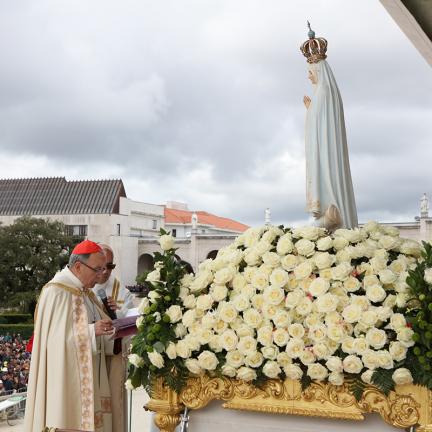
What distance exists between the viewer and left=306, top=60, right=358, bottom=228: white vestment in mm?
4281

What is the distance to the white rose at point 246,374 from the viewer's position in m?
2.85

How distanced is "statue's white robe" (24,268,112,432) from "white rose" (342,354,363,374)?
6.90 ft

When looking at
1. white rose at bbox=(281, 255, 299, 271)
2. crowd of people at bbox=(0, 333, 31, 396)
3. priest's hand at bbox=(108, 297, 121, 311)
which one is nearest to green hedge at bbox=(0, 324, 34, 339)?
crowd of people at bbox=(0, 333, 31, 396)

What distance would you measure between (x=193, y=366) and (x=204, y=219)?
66.3 metres

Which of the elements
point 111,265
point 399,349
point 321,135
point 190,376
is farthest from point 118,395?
point 399,349

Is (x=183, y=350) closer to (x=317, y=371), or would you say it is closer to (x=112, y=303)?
(x=317, y=371)

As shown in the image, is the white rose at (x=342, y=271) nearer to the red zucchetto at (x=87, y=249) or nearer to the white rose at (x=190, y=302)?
the white rose at (x=190, y=302)

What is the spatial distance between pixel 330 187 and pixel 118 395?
2039 millimetres

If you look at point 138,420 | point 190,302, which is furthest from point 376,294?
point 138,420

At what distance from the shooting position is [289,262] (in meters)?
2.96

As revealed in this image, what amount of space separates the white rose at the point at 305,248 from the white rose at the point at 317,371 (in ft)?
1.61

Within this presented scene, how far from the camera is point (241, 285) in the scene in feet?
9.94

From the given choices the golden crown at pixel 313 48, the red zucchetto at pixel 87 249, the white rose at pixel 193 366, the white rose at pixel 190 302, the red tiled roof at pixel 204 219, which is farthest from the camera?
the red tiled roof at pixel 204 219

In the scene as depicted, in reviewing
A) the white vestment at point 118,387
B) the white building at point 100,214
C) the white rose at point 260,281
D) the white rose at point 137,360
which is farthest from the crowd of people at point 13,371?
the white building at point 100,214
